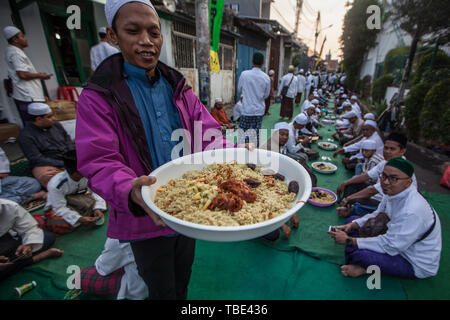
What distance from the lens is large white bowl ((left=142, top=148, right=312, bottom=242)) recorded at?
1018mm

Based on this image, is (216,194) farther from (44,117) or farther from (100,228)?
(44,117)

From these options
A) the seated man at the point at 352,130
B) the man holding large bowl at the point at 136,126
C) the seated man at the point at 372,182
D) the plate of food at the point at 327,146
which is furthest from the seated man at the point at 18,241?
the seated man at the point at 352,130

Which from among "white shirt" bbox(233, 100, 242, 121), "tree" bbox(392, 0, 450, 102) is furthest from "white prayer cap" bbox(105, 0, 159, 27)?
"tree" bbox(392, 0, 450, 102)

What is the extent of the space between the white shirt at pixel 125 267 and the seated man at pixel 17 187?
2425mm

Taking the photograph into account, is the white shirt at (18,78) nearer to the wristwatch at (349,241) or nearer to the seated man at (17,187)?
the seated man at (17,187)

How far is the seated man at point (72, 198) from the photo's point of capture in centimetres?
292

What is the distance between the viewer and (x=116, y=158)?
112cm

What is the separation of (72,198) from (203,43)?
4393 millimetres

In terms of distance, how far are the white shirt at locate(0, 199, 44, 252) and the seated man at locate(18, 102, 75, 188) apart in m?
1.44

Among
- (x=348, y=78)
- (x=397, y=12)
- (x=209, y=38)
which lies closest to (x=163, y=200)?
(x=209, y=38)

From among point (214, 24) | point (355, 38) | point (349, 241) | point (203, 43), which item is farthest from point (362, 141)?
point (355, 38)

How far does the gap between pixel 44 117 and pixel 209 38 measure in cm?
393

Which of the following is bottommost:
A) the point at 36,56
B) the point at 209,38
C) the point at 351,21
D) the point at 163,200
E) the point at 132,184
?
the point at 163,200

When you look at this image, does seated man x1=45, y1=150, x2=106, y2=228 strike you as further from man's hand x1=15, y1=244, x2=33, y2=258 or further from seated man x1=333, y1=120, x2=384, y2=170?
seated man x1=333, y1=120, x2=384, y2=170
